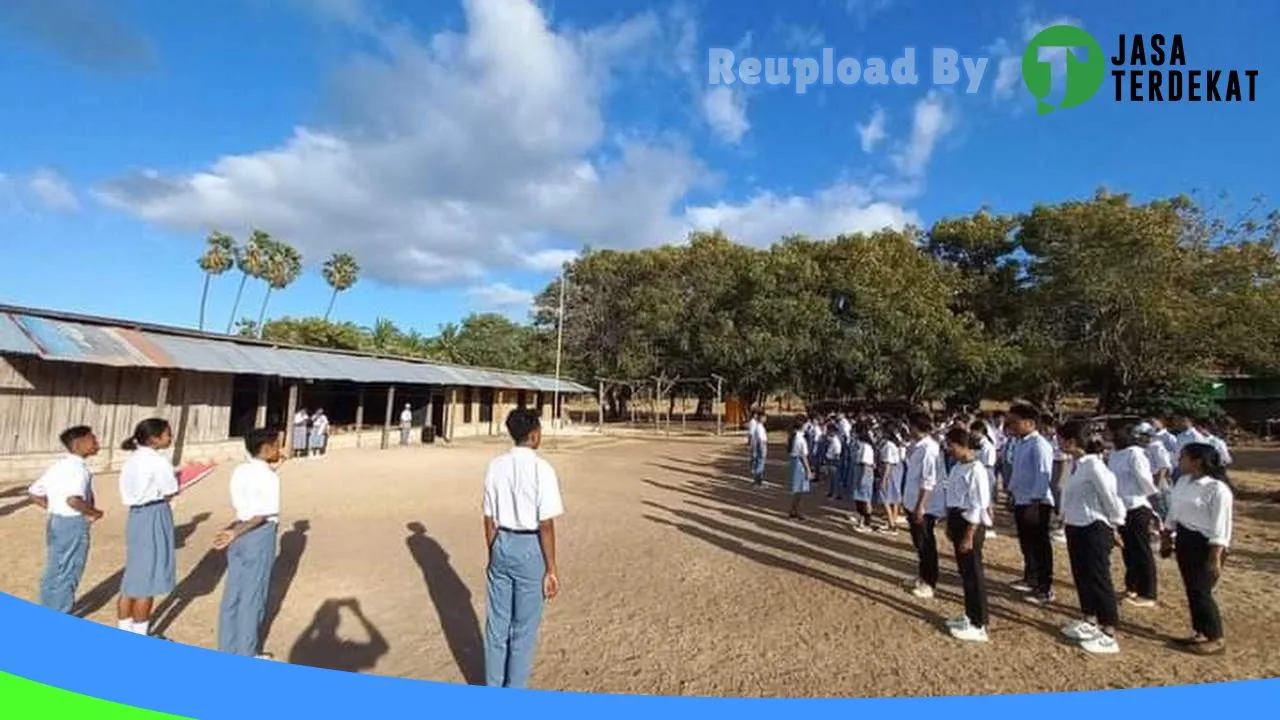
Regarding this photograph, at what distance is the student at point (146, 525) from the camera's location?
4.01 m

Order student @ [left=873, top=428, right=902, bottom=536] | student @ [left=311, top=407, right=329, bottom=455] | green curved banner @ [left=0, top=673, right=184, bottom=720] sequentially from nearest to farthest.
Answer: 1. green curved banner @ [left=0, top=673, right=184, bottom=720]
2. student @ [left=873, top=428, right=902, bottom=536]
3. student @ [left=311, top=407, right=329, bottom=455]

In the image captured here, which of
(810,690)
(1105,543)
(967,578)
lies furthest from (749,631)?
(1105,543)

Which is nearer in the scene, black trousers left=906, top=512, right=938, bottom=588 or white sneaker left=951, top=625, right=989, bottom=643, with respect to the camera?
white sneaker left=951, top=625, right=989, bottom=643

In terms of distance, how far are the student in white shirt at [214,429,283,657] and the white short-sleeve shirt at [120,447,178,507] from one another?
0.64 meters

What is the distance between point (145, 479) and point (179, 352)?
11181mm

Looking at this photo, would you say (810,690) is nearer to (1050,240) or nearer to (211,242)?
(1050,240)

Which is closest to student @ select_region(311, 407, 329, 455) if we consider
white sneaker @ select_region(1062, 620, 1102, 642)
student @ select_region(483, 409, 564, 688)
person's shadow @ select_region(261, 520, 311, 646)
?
person's shadow @ select_region(261, 520, 311, 646)

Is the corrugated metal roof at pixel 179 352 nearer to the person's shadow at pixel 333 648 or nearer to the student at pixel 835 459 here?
the person's shadow at pixel 333 648

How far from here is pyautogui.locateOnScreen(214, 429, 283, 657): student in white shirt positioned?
370 cm

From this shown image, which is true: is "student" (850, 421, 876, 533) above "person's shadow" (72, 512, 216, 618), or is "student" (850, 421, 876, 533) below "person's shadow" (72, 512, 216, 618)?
above

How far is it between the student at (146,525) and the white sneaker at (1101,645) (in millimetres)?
5815

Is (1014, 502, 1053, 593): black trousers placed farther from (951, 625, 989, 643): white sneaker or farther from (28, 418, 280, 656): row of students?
(28, 418, 280, 656): row of students

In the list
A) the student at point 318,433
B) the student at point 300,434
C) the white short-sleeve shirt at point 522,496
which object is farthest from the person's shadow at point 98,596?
the student at point 318,433

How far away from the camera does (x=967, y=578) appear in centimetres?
462
